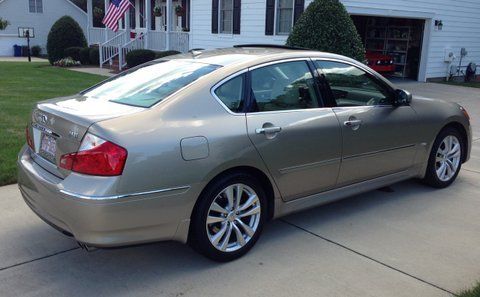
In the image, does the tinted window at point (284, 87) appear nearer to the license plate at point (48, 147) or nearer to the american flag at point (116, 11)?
the license plate at point (48, 147)

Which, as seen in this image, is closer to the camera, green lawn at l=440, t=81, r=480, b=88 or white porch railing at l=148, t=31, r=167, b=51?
green lawn at l=440, t=81, r=480, b=88

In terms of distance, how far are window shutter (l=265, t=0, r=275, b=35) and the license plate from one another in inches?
470

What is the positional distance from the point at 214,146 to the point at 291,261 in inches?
43.6

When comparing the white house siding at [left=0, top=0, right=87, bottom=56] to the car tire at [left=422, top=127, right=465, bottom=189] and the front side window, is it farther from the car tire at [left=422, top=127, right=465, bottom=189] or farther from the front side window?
the car tire at [left=422, top=127, right=465, bottom=189]

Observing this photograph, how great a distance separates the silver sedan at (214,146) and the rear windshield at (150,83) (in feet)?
0.06

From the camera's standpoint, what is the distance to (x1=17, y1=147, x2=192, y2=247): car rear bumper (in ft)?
10.2

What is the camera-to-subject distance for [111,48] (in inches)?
872

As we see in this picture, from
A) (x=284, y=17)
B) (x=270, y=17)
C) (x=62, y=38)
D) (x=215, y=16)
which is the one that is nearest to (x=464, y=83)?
(x=284, y=17)

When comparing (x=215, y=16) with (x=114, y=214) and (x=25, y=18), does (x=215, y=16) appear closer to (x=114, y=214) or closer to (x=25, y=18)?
(x=114, y=214)

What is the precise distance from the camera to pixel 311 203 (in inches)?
169

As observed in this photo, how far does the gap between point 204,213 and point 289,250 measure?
2.91 ft

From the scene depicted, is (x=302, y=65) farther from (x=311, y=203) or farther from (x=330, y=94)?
(x=311, y=203)

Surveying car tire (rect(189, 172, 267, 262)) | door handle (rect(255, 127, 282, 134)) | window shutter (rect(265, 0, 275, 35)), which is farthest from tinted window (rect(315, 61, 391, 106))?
window shutter (rect(265, 0, 275, 35))

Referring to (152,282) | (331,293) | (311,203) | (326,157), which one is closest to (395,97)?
(326,157)
